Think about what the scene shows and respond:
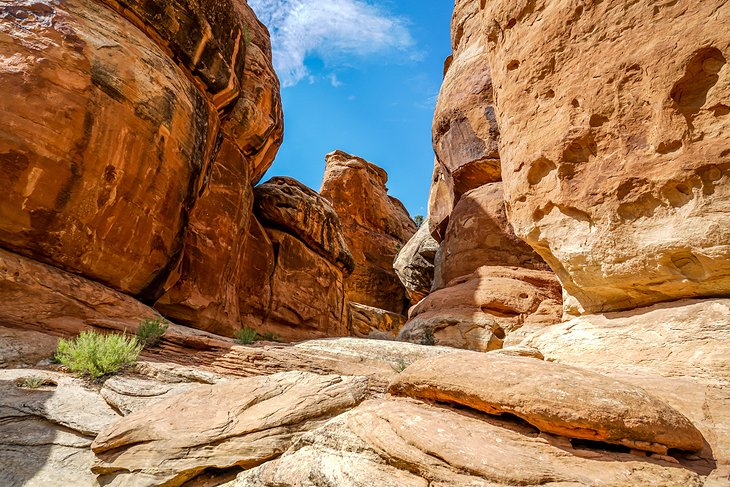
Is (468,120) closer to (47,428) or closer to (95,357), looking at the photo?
(95,357)

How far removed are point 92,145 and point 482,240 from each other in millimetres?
10690

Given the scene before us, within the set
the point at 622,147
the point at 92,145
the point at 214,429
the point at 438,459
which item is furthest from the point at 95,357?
the point at 622,147

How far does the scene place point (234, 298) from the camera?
14.9 meters

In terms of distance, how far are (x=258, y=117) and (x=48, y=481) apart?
45.5ft

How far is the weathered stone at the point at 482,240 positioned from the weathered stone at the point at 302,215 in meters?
7.57

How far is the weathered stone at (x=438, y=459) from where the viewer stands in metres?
2.74

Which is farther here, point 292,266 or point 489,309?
point 292,266

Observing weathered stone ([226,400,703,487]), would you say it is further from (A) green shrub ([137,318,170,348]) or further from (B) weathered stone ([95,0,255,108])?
(B) weathered stone ([95,0,255,108])


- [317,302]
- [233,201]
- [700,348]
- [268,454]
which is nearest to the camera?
[268,454]

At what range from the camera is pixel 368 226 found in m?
34.2

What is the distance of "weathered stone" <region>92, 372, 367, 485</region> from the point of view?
3.77 m

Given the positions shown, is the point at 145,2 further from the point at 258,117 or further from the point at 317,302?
the point at 317,302

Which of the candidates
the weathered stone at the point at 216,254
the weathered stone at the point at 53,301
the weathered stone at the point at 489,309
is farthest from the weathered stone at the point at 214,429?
the weathered stone at the point at 216,254

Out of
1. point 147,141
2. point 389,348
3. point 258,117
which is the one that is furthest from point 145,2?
point 389,348
